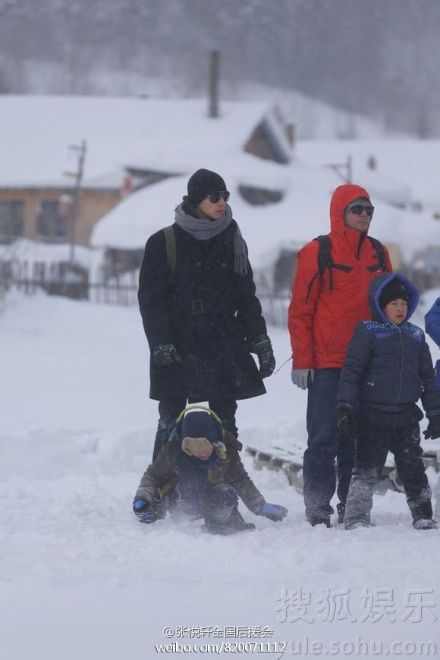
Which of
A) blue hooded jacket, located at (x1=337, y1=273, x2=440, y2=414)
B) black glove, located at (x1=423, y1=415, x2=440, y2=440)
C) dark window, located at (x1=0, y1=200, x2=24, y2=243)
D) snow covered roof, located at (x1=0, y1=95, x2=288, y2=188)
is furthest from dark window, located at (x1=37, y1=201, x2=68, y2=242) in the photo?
black glove, located at (x1=423, y1=415, x2=440, y2=440)

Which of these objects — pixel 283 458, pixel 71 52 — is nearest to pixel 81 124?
pixel 71 52

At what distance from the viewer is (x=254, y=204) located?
113 feet

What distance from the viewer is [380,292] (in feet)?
17.0

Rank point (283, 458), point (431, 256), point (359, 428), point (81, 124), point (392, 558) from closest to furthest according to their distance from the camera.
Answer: point (392, 558)
point (359, 428)
point (283, 458)
point (431, 256)
point (81, 124)

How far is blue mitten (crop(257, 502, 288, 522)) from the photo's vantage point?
5.24 metres

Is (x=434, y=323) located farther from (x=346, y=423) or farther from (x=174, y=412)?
(x=174, y=412)

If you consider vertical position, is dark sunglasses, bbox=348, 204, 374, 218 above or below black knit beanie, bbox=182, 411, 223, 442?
above

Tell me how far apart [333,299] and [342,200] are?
484mm

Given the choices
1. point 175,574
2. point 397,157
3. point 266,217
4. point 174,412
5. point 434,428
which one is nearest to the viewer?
point 175,574

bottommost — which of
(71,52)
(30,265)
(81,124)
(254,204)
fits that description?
(30,265)

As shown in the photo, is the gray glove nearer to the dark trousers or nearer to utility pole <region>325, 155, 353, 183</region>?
the dark trousers

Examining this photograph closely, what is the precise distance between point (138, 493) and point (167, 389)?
1.67ft

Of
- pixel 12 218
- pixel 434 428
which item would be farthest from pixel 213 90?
pixel 434 428

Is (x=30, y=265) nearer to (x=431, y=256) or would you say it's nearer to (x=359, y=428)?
(x=431, y=256)
